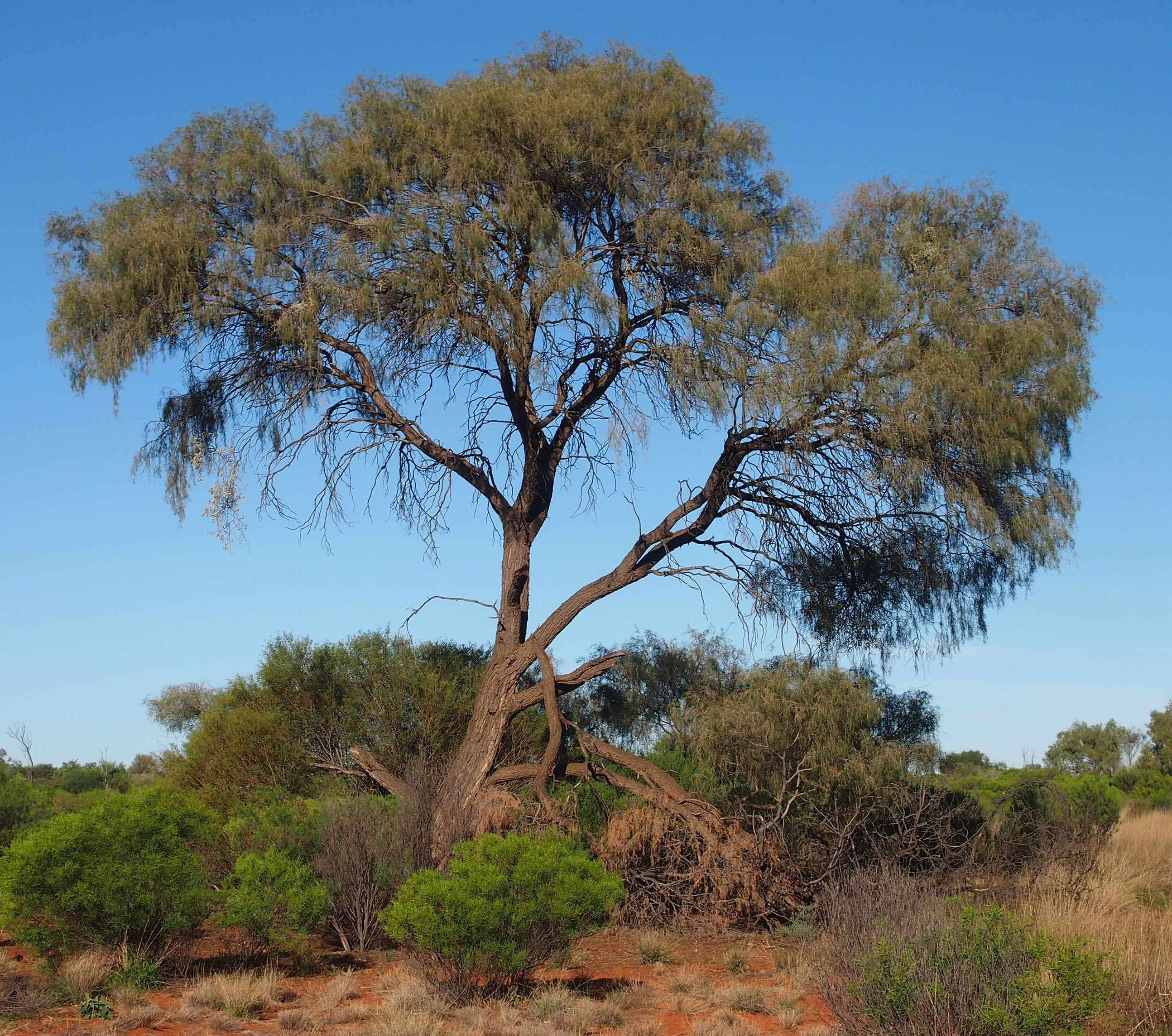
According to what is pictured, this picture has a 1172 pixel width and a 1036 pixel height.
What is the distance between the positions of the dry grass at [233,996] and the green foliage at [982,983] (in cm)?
480

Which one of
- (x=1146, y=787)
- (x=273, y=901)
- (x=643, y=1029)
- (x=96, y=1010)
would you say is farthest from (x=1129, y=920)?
(x=1146, y=787)

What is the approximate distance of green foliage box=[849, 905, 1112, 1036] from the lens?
7.06 metres

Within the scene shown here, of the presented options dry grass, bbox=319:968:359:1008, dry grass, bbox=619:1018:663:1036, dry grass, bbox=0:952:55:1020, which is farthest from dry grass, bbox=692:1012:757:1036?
dry grass, bbox=0:952:55:1020

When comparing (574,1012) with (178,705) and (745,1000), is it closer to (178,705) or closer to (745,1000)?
(745,1000)

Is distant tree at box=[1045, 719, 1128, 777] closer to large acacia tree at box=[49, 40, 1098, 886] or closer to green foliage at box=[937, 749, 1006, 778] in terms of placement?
green foliage at box=[937, 749, 1006, 778]

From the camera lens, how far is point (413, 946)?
9.88 metres

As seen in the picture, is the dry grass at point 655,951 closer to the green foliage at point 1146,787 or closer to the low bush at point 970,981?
the low bush at point 970,981

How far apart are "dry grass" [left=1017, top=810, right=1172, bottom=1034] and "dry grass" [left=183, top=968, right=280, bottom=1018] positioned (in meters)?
6.42

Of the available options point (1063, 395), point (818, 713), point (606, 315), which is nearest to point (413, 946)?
point (818, 713)

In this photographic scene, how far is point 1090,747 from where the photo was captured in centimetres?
4812

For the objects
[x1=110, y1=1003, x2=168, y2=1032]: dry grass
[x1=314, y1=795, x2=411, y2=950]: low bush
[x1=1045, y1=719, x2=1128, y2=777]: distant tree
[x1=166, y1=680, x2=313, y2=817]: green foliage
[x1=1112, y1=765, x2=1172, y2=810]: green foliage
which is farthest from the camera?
[x1=1045, y1=719, x2=1128, y2=777]: distant tree

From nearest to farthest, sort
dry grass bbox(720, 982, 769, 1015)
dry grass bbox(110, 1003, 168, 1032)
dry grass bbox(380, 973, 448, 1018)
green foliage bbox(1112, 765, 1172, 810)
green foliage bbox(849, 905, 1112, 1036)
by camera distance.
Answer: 1. green foliage bbox(849, 905, 1112, 1036)
2. dry grass bbox(110, 1003, 168, 1032)
3. dry grass bbox(380, 973, 448, 1018)
4. dry grass bbox(720, 982, 769, 1015)
5. green foliage bbox(1112, 765, 1172, 810)

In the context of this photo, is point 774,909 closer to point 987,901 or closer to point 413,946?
point 987,901

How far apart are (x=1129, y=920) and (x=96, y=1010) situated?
926cm
